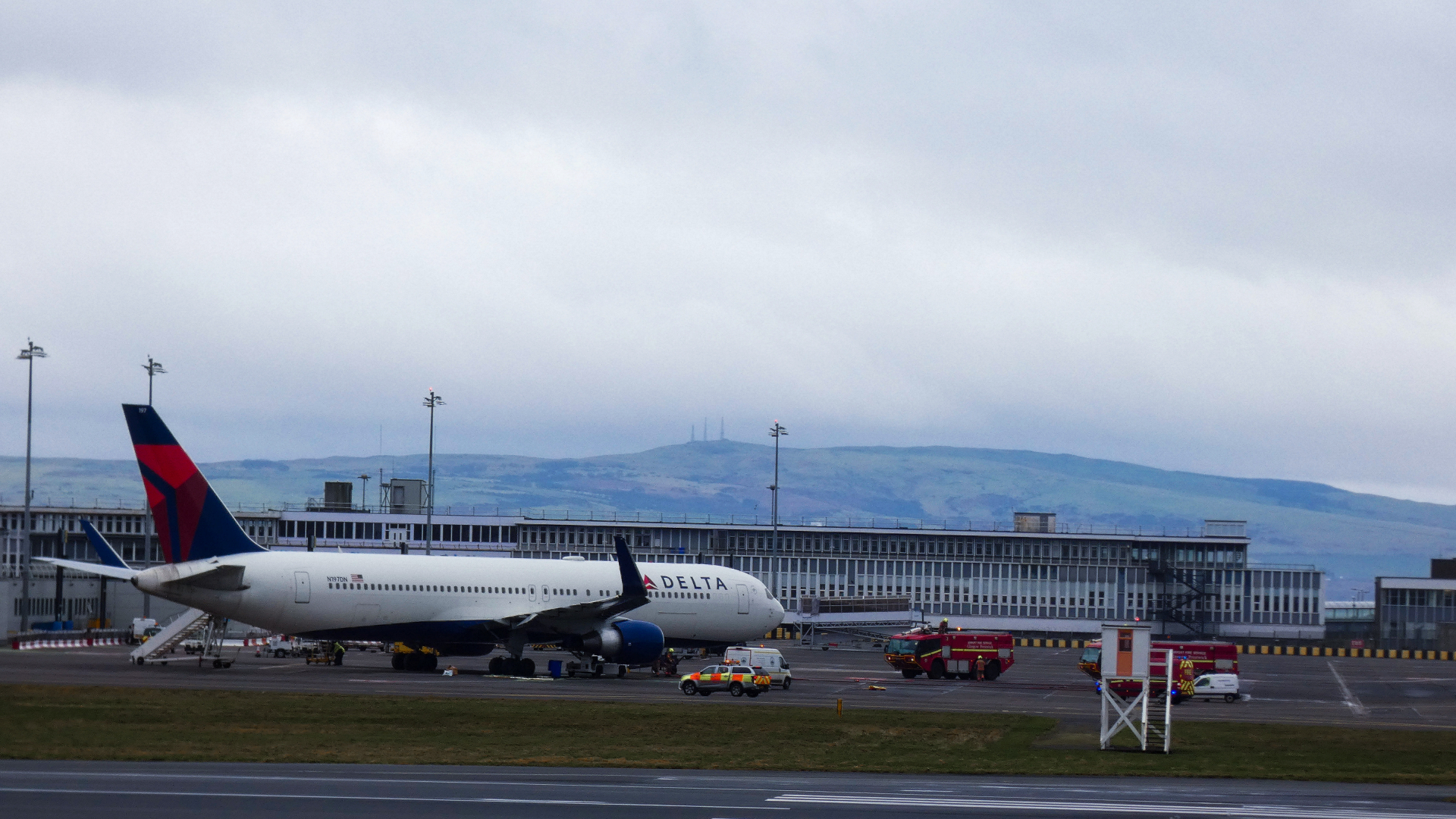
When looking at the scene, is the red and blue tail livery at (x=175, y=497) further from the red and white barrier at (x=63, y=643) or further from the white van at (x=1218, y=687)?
the white van at (x=1218, y=687)

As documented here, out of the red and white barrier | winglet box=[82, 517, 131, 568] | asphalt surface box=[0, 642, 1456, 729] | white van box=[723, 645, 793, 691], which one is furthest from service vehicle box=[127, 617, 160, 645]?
white van box=[723, 645, 793, 691]

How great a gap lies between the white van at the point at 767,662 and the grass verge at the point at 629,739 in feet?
39.9

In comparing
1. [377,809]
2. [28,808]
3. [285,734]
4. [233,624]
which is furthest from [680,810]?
[233,624]

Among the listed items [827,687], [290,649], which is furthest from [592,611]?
[290,649]

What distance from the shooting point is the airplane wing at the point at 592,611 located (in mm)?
58688

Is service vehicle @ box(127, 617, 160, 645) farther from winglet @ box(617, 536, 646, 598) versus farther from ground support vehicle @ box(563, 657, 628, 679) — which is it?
winglet @ box(617, 536, 646, 598)

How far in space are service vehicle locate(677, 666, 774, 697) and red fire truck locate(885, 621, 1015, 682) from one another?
1675cm

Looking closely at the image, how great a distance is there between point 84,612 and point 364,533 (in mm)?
27934

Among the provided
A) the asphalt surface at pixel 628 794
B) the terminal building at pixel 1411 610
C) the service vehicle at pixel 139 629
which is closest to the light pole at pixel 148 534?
the service vehicle at pixel 139 629

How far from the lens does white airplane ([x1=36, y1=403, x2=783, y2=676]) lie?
52.6 metres

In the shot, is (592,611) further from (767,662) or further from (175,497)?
(175,497)

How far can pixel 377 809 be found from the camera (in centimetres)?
2295

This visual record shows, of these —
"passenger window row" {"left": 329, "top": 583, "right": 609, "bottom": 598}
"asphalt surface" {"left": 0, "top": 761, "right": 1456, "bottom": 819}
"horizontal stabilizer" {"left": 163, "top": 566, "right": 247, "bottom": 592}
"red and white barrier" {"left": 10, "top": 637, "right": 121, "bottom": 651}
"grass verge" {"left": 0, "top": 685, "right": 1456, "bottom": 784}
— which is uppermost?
"horizontal stabilizer" {"left": 163, "top": 566, "right": 247, "bottom": 592}

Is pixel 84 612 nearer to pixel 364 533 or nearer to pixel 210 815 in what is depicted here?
pixel 364 533
